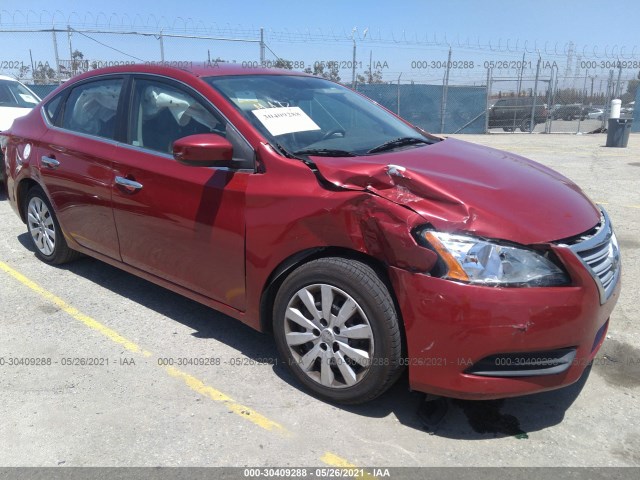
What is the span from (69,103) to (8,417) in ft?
8.83

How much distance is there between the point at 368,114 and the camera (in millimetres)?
3943

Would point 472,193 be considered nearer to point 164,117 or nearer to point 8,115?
point 164,117

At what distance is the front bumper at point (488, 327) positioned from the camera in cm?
234

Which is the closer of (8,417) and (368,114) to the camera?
(8,417)

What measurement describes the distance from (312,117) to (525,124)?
20246 mm

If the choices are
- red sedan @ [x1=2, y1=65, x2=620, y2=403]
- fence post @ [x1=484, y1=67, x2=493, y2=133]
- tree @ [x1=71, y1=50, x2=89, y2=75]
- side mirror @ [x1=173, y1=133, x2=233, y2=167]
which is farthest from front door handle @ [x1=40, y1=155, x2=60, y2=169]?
fence post @ [x1=484, y1=67, x2=493, y2=133]

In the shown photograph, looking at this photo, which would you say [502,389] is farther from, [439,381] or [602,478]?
[602,478]

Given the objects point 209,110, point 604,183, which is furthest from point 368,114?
point 604,183

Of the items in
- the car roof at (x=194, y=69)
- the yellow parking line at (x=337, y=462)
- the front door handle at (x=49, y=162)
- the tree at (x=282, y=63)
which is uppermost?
the tree at (x=282, y=63)

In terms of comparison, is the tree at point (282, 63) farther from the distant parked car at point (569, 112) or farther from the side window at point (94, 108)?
the side window at point (94, 108)

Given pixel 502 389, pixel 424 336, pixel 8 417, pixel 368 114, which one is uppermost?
pixel 368 114

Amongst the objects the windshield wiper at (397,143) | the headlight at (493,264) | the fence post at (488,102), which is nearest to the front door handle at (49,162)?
the windshield wiper at (397,143)

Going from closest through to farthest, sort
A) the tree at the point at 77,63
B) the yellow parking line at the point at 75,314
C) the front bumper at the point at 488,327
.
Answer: the front bumper at the point at 488,327 → the yellow parking line at the point at 75,314 → the tree at the point at 77,63

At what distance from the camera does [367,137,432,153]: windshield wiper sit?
10.7ft
